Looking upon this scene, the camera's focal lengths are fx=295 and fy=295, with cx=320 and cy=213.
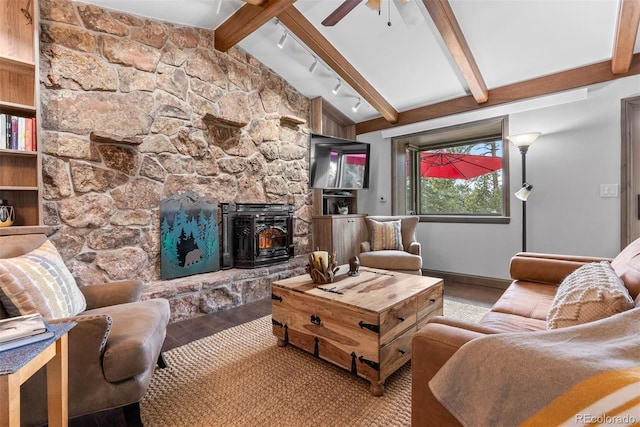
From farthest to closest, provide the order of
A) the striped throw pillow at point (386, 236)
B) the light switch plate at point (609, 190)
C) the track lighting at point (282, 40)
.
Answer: the striped throw pillow at point (386, 236), the track lighting at point (282, 40), the light switch plate at point (609, 190)

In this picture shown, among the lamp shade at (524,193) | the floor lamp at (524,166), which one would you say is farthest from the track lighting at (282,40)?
the lamp shade at (524,193)

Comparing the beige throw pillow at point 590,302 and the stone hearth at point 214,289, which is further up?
the beige throw pillow at point 590,302

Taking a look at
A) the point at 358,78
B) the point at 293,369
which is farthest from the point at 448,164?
the point at 293,369

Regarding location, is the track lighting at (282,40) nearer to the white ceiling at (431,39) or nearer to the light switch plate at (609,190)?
the white ceiling at (431,39)

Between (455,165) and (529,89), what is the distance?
→ 4.46ft

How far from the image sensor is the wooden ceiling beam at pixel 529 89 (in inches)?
114

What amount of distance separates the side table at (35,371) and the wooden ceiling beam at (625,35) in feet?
12.9

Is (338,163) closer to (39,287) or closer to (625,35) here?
(625,35)

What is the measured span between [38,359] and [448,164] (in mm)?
4730

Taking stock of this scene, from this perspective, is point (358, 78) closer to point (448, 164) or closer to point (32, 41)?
point (448, 164)

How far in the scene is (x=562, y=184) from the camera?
3289 millimetres

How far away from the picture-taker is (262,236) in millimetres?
3555

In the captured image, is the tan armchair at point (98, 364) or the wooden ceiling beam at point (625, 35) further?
the wooden ceiling beam at point (625, 35)

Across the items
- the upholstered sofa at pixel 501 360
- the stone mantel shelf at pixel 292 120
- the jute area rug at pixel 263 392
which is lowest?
the jute area rug at pixel 263 392
